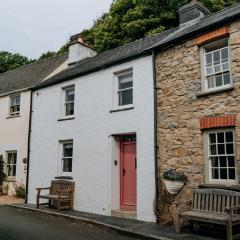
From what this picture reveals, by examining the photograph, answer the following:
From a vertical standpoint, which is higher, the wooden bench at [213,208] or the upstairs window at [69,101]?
the upstairs window at [69,101]

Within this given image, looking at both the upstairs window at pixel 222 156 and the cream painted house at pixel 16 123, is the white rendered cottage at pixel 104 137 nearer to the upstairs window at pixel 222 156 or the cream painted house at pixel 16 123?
the cream painted house at pixel 16 123

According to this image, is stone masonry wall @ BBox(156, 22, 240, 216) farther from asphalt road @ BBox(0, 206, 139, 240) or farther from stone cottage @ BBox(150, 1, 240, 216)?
asphalt road @ BBox(0, 206, 139, 240)

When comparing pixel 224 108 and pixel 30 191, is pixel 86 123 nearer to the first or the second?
pixel 30 191

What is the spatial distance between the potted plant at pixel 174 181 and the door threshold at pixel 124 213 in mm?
1901

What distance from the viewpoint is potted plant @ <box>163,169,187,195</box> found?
9352 mm

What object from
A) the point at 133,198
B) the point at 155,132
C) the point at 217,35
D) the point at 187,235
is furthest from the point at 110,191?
the point at 217,35

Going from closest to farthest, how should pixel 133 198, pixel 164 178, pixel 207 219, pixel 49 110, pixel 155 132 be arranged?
pixel 207 219 < pixel 164 178 < pixel 155 132 < pixel 133 198 < pixel 49 110

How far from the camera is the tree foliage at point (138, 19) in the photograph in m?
24.9

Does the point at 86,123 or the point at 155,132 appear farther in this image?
the point at 86,123

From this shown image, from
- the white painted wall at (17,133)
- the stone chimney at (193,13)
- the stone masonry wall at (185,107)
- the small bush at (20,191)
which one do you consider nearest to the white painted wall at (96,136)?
the stone masonry wall at (185,107)

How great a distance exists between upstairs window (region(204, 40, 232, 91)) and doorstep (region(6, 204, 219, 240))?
413cm

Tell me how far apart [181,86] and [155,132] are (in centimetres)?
166

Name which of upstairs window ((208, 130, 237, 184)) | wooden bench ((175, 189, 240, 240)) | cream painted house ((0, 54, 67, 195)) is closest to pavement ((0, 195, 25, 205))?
cream painted house ((0, 54, 67, 195))

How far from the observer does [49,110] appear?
14.9 m
